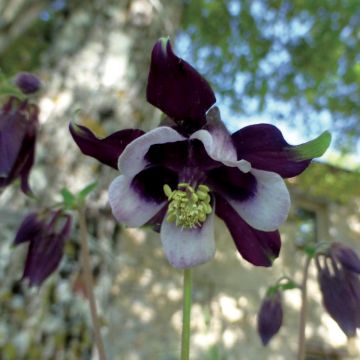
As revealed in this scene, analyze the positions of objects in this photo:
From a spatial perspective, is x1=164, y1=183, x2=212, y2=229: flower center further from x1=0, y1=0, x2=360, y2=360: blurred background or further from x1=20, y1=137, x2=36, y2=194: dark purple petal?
x1=0, y1=0, x2=360, y2=360: blurred background

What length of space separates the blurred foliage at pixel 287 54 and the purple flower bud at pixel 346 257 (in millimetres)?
4566

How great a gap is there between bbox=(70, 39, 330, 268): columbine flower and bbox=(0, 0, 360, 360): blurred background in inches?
58.6

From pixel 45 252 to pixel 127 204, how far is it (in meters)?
0.38

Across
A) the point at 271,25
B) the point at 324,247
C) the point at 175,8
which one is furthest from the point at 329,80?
the point at 324,247

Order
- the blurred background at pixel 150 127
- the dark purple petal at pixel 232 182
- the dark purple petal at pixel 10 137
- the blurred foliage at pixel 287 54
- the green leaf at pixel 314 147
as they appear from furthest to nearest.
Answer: the blurred foliage at pixel 287 54
the blurred background at pixel 150 127
the dark purple petal at pixel 10 137
the dark purple petal at pixel 232 182
the green leaf at pixel 314 147

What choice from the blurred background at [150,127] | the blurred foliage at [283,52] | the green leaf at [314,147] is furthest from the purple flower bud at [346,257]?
the blurred foliage at [283,52]

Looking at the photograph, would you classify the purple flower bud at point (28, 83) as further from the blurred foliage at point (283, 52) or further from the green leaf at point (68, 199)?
the blurred foliage at point (283, 52)

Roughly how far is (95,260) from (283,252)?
452 cm

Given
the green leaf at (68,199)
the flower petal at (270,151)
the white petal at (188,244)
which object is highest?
the green leaf at (68,199)

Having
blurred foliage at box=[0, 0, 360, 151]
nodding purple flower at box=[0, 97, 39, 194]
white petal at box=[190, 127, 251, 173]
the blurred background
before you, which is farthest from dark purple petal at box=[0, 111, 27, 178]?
blurred foliage at box=[0, 0, 360, 151]

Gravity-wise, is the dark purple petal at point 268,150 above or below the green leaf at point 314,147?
above

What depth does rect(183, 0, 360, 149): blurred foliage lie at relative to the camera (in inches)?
206

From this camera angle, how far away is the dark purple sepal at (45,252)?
97cm

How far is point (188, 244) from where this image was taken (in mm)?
665
